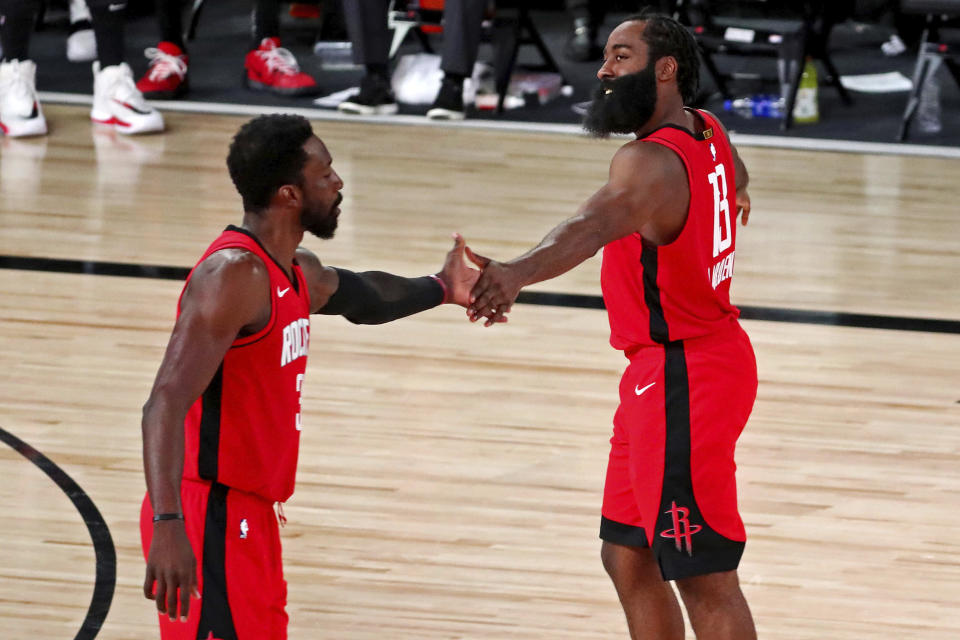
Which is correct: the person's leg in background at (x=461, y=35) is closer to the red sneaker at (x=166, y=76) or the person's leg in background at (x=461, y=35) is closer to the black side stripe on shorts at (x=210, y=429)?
the red sneaker at (x=166, y=76)

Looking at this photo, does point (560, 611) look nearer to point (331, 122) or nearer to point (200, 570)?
point (200, 570)

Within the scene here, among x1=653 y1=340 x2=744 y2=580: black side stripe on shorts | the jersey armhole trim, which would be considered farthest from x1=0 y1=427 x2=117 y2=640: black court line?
the jersey armhole trim

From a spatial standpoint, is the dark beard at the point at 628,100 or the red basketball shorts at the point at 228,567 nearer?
the red basketball shorts at the point at 228,567

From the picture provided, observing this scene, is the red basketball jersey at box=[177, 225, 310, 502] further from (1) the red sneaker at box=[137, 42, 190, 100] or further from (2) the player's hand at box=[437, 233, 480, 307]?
(1) the red sneaker at box=[137, 42, 190, 100]

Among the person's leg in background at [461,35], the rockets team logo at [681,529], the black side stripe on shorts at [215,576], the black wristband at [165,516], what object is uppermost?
the black wristband at [165,516]

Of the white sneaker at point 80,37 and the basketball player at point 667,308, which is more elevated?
the basketball player at point 667,308

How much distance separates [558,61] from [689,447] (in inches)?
295

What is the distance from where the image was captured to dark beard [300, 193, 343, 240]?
8.75 ft

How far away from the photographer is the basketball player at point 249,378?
2.53 meters

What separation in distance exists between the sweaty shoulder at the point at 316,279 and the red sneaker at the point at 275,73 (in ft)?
20.8

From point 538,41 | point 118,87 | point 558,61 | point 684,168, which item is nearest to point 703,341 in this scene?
point 684,168

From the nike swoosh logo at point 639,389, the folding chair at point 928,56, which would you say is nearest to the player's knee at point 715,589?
the nike swoosh logo at point 639,389

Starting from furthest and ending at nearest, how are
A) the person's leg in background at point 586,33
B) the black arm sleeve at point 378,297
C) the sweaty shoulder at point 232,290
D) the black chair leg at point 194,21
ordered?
the black chair leg at point 194,21 → the person's leg in background at point 586,33 → the black arm sleeve at point 378,297 → the sweaty shoulder at point 232,290

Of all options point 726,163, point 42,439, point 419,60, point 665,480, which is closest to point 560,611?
point 665,480
